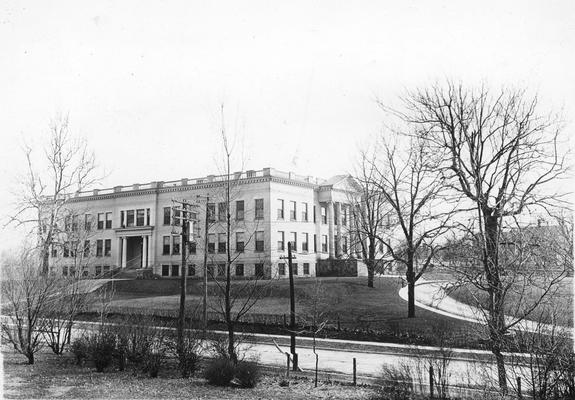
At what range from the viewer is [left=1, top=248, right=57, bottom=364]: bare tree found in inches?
682

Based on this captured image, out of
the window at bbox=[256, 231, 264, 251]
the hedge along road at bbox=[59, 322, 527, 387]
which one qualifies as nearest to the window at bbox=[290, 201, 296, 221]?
the window at bbox=[256, 231, 264, 251]

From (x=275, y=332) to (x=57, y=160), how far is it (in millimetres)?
17239

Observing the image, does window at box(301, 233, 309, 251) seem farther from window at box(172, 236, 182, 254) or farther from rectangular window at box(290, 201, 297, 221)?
window at box(172, 236, 182, 254)

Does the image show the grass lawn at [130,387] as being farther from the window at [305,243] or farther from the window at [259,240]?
the window at [305,243]

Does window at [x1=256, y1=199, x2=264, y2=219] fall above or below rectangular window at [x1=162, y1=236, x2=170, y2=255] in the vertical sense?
above

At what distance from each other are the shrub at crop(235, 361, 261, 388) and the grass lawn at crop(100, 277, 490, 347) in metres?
6.61

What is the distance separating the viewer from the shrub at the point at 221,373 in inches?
599

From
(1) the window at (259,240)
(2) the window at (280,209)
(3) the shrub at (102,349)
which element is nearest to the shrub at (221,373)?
(3) the shrub at (102,349)

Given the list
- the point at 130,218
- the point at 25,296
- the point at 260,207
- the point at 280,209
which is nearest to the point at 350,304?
the point at 260,207

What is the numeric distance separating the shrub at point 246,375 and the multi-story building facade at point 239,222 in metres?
28.5

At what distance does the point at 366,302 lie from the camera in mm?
32844

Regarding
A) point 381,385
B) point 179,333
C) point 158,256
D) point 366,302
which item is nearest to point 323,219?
point 158,256

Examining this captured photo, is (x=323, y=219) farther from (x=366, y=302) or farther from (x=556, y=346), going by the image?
(x=556, y=346)

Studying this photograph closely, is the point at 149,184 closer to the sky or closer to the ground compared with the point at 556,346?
closer to the sky
